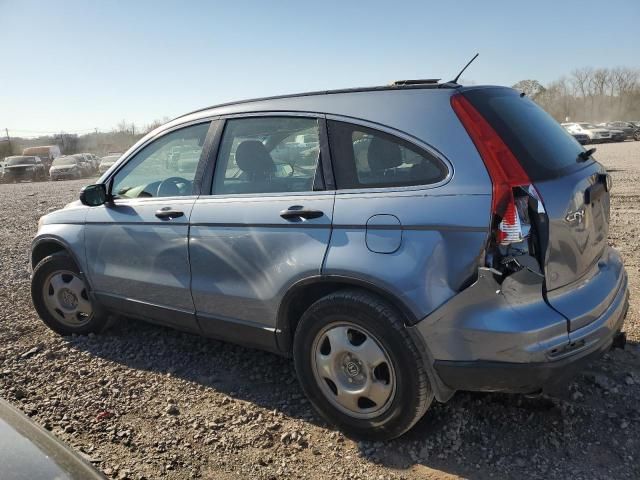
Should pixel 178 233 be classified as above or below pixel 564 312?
above

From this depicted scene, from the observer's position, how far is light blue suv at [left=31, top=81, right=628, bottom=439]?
234cm

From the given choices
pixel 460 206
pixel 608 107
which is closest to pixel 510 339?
pixel 460 206

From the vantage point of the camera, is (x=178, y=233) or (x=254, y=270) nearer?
(x=254, y=270)

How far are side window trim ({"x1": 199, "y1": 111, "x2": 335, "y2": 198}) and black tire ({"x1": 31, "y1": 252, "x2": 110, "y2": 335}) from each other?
160cm

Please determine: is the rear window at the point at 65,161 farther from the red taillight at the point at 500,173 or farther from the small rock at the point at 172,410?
the red taillight at the point at 500,173

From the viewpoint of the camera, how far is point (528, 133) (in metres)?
2.65

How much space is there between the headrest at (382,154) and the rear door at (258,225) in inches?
10.7

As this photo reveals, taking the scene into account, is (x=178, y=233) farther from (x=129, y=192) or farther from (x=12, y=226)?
(x=12, y=226)

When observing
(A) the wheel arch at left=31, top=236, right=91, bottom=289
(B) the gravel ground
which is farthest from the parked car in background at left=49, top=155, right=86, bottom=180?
(B) the gravel ground

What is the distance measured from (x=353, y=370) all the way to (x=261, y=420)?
0.74 meters

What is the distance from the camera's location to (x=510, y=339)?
7.57 ft

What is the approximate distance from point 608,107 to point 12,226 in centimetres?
7965

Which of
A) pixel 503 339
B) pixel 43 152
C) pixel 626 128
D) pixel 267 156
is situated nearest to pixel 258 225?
pixel 267 156

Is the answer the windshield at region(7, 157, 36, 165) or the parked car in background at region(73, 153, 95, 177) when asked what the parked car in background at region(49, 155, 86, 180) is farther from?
the windshield at region(7, 157, 36, 165)
